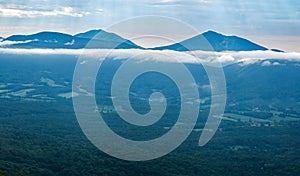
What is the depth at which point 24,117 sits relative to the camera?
359ft

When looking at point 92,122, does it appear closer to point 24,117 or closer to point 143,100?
point 24,117

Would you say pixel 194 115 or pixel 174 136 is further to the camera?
pixel 194 115

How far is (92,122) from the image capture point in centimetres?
11069

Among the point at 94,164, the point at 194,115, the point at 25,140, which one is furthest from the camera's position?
the point at 194,115

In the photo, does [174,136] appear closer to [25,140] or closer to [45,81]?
[25,140]

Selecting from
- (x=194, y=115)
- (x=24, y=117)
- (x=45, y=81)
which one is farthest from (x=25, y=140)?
(x=45, y=81)

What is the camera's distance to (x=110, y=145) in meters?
83.1

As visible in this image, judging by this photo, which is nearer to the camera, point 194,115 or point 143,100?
point 194,115

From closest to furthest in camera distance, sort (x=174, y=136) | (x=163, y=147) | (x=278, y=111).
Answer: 1. (x=163, y=147)
2. (x=174, y=136)
3. (x=278, y=111)

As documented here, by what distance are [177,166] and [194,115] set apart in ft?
225

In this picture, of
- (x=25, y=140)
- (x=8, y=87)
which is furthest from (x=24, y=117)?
(x=8, y=87)

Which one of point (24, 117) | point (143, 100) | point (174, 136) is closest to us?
point (174, 136)

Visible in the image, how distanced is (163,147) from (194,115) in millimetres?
51692

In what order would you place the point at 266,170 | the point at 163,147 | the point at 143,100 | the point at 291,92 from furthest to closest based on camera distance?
the point at 291,92, the point at 143,100, the point at 163,147, the point at 266,170
